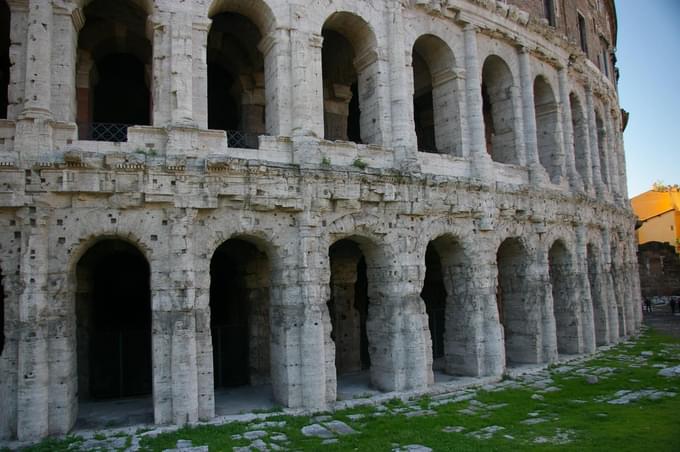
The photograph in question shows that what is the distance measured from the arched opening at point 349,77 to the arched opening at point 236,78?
1.96 m

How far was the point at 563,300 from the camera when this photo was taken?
16906 mm

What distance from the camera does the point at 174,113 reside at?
1045 cm

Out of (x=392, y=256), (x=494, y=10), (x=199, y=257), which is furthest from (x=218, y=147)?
(x=494, y=10)

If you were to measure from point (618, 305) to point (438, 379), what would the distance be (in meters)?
11.1

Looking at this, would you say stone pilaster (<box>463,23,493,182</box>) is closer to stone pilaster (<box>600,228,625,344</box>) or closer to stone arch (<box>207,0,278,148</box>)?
stone arch (<box>207,0,278,148</box>)

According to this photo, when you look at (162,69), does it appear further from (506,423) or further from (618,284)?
(618,284)

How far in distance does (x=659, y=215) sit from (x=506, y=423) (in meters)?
38.3

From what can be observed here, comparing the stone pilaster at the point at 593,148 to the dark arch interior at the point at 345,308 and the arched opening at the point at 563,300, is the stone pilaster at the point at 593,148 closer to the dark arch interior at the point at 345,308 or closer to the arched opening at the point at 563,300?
the arched opening at the point at 563,300

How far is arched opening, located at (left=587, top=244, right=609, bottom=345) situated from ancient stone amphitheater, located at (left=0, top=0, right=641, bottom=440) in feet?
0.18

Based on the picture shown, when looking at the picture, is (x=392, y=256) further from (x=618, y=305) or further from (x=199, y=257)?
(x=618, y=305)

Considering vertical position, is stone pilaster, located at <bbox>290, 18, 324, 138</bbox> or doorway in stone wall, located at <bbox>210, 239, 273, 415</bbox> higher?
stone pilaster, located at <bbox>290, 18, 324, 138</bbox>

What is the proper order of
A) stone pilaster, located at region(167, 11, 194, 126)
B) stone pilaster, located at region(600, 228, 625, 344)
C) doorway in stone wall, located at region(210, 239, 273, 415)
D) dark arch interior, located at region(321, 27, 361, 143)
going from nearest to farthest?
stone pilaster, located at region(167, 11, 194, 126) < doorway in stone wall, located at region(210, 239, 273, 415) < dark arch interior, located at region(321, 27, 361, 143) < stone pilaster, located at region(600, 228, 625, 344)

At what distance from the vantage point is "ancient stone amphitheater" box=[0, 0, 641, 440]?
31.8 ft

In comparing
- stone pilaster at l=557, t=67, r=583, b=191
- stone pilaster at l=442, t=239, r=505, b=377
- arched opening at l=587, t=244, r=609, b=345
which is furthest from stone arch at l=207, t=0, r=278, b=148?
arched opening at l=587, t=244, r=609, b=345
